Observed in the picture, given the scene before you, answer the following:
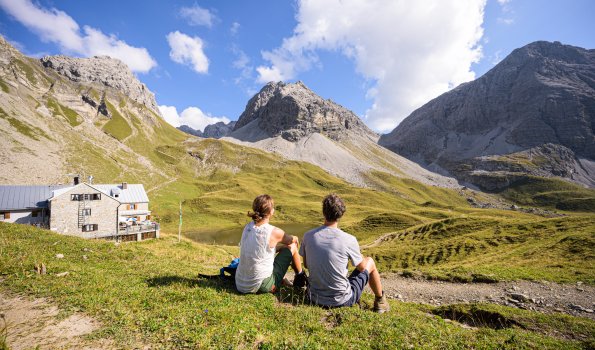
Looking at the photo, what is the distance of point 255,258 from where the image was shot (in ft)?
26.9

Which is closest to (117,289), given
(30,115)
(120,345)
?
(120,345)

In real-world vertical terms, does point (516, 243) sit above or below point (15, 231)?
below

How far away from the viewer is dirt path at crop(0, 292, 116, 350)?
5.59 metres

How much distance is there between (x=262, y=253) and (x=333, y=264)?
2.19m

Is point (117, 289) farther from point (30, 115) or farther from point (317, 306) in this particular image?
point (30, 115)

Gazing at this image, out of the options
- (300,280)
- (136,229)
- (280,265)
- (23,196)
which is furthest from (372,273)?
(23,196)

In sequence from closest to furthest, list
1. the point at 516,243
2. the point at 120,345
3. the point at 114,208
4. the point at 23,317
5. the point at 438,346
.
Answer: the point at 120,345 < the point at 438,346 < the point at 23,317 < the point at 516,243 < the point at 114,208

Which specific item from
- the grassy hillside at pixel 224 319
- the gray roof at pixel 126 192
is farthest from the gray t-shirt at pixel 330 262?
the gray roof at pixel 126 192

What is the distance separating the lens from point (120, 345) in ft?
18.3

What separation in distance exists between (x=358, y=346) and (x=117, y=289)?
7.88 meters

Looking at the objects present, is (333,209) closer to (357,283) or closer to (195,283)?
(357,283)

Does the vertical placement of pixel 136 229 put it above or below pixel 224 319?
below

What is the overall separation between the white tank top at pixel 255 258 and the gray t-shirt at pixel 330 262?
1164 millimetres

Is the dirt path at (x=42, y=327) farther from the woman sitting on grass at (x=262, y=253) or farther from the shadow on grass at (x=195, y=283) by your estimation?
the woman sitting on grass at (x=262, y=253)
